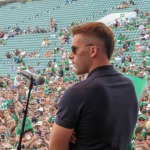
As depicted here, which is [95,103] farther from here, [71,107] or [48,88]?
[48,88]

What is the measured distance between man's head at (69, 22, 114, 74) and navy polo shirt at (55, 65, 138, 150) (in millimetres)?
45

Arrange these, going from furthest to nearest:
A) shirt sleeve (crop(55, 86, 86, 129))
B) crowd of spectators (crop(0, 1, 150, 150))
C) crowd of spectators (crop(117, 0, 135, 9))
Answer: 1. crowd of spectators (crop(117, 0, 135, 9))
2. crowd of spectators (crop(0, 1, 150, 150))
3. shirt sleeve (crop(55, 86, 86, 129))

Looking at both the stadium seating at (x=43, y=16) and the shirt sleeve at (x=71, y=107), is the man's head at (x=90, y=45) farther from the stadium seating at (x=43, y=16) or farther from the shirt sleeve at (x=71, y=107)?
the stadium seating at (x=43, y=16)

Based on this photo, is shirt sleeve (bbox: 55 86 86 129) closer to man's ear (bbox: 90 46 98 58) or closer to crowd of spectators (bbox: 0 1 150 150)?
man's ear (bbox: 90 46 98 58)

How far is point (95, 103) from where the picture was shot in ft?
6.02

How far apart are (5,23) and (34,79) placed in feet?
81.5

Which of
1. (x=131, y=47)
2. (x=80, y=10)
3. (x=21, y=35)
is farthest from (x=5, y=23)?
(x=131, y=47)

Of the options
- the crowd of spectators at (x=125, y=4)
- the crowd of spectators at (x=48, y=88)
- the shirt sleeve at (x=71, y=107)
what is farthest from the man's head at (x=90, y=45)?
the crowd of spectators at (x=125, y=4)

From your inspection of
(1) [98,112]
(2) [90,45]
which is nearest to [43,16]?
(2) [90,45]

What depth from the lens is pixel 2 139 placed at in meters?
6.40

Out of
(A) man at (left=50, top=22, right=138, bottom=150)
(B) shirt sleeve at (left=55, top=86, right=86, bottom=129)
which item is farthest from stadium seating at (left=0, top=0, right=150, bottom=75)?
(B) shirt sleeve at (left=55, top=86, right=86, bottom=129)

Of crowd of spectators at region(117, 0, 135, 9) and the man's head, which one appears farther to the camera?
crowd of spectators at region(117, 0, 135, 9)

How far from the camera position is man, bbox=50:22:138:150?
1.83 m

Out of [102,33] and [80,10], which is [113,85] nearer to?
[102,33]
